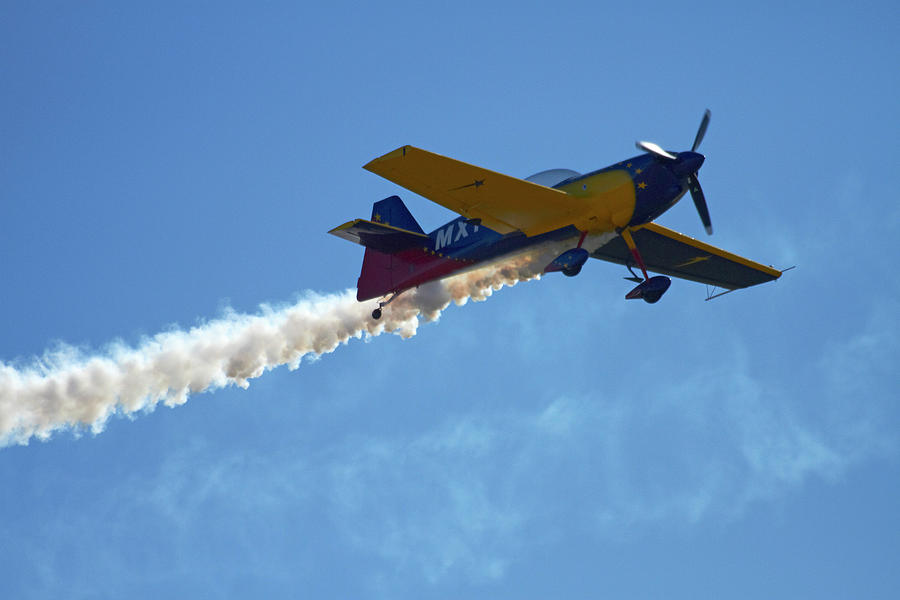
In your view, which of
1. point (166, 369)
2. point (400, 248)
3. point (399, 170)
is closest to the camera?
point (399, 170)

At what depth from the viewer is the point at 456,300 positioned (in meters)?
31.9

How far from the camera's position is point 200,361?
33.6 meters

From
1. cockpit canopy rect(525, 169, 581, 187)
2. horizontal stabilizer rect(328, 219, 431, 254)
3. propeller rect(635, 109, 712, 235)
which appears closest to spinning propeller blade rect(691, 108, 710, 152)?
propeller rect(635, 109, 712, 235)

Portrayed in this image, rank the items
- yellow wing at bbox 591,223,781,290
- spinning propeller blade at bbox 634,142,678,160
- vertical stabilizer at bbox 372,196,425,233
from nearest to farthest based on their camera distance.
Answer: spinning propeller blade at bbox 634,142,678,160
yellow wing at bbox 591,223,781,290
vertical stabilizer at bbox 372,196,425,233

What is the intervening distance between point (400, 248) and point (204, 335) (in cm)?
619

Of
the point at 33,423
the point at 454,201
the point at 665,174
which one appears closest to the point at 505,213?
the point at 454,201

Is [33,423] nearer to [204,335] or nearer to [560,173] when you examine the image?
[204,335]

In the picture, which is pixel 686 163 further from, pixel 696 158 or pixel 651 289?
pixel 651 289

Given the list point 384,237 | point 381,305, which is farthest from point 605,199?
point 381,305

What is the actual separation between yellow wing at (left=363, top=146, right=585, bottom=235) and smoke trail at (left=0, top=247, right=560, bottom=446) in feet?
10.7

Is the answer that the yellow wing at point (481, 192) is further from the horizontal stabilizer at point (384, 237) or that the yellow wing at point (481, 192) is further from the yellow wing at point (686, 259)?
the yellow wing at point (686, 259)

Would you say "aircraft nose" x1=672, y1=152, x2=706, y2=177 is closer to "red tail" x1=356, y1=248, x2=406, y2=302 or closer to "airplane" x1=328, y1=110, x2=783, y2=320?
→ "airplane" x1=328, y1=110, x2=783, y2=320

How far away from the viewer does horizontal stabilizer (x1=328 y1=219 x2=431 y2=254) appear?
29844 millimetres

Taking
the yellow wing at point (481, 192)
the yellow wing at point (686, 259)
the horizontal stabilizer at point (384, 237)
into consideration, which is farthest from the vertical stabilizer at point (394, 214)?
the yellow wing at point (686, 259)
